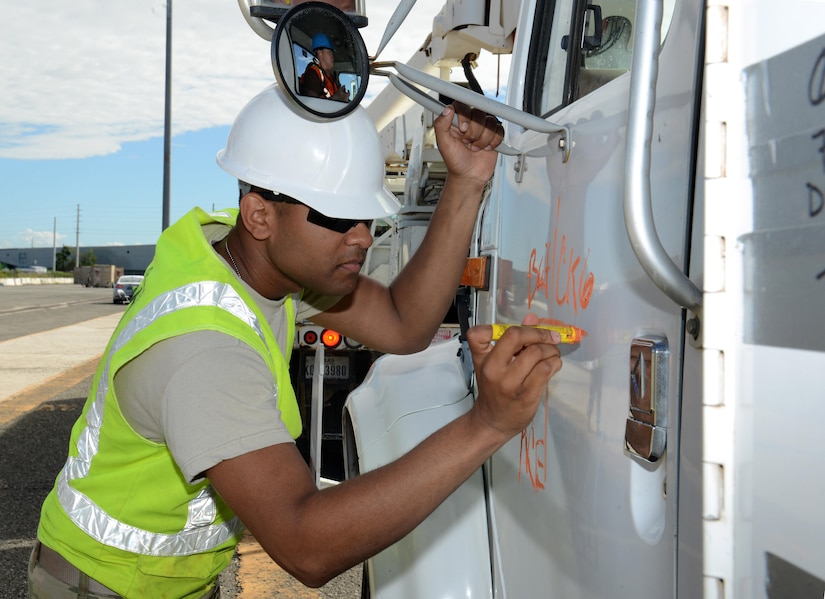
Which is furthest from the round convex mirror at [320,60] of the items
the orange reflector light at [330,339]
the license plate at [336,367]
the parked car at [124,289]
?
the parked car at [124,289]

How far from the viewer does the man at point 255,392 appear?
1586mm

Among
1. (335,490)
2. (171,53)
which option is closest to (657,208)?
(335,490)

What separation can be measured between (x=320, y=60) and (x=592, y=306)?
29.4 inches

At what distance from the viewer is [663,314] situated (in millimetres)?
1317

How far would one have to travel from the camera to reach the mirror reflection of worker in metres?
1.80

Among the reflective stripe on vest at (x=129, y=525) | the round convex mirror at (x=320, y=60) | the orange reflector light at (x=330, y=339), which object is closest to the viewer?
the round convex mirror at (x=320, y=60)

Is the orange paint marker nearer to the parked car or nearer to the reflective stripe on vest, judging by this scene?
the reflective stripe on vest

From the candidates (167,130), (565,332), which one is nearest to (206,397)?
(565,332)

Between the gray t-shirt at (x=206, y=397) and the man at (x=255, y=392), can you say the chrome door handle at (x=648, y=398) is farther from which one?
the gray t-shirt at (x=206, y=397)

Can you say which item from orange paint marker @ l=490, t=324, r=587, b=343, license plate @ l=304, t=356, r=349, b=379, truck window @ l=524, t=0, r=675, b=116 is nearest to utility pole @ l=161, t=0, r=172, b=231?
license plate @ l=304, t=356, r=349, b=379

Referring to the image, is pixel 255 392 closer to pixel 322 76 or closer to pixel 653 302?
pixel 322 76

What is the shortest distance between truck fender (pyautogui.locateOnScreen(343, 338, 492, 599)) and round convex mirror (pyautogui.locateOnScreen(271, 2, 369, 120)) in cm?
99

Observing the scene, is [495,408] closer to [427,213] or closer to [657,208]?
[657,208]

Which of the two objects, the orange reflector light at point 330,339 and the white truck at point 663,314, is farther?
the orange reflector light at point 330,339
